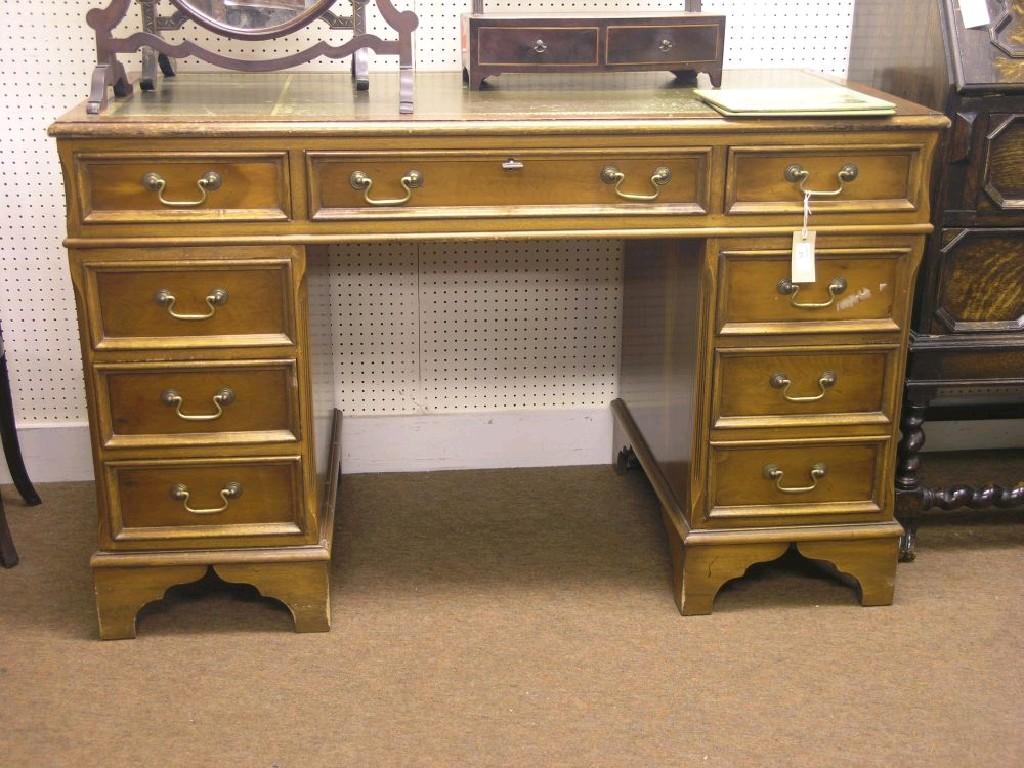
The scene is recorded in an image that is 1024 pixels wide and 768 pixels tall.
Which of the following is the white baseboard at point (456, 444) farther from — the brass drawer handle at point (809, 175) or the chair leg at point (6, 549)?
the brass drawer handle at point (809, 175)

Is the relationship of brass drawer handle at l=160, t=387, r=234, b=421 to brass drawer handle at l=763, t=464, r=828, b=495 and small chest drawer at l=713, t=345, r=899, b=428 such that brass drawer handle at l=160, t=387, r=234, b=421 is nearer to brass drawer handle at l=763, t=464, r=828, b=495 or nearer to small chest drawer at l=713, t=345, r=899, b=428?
small chest drawer at l=713, t=345, r=899, b=428

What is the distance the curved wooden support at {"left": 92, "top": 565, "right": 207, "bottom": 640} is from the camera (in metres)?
2.69

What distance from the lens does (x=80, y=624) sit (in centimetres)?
280

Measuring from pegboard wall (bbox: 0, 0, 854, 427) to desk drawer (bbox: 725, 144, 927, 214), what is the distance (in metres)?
0.91

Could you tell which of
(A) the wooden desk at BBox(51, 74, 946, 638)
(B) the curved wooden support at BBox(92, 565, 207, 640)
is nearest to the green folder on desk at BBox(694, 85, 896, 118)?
(A) the wooden desk at BBox(51, 74, 946, 638)

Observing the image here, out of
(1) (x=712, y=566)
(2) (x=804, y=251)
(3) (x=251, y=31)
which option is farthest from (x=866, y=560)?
(3) (x=251, y=31)

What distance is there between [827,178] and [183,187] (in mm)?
1387

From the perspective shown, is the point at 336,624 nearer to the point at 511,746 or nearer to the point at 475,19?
the point at 511,746

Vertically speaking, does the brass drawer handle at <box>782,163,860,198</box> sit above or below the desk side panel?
above

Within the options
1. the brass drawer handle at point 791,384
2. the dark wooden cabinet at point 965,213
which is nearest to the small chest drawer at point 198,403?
the brass drawer handle at point 791,384

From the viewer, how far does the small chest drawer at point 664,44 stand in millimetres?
2770

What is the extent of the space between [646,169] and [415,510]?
1342 millimetres

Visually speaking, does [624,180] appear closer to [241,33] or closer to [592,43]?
[592,43]

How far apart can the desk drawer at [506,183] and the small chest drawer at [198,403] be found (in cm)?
40
